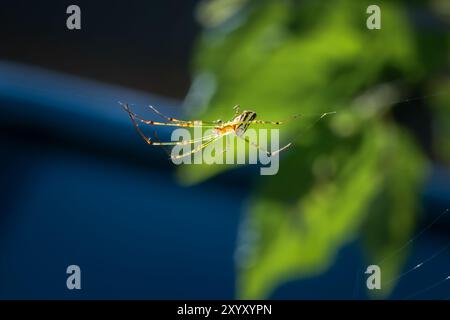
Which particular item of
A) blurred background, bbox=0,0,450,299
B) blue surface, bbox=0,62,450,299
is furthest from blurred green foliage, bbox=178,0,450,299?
blue surface, bbox=0,62,450,299

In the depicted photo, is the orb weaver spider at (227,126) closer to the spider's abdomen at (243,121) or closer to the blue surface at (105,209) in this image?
the spider's abdomen at (243,121)

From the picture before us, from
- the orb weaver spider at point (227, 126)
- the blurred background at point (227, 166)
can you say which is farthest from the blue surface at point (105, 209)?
the orb weaver spider at point (227, 126)

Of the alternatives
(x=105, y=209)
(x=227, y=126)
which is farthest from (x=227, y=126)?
(x=105, y=209)

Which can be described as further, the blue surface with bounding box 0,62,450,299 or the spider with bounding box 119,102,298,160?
the blue surface with bounding box 0,62,450,299

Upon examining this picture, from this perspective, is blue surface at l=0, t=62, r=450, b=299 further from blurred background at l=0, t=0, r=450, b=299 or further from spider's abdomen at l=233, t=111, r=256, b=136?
spider's abdomen at l=233, t=111, r=256, b=136

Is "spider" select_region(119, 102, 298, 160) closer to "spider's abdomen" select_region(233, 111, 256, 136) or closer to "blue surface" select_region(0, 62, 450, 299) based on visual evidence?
"spider's abdomen" select_region(233, 111, 256, 136)

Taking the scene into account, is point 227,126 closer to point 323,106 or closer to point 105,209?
point 323,106

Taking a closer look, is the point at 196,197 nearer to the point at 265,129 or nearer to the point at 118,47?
the point at 118,47

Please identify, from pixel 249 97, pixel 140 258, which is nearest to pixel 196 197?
pixel 140 258
